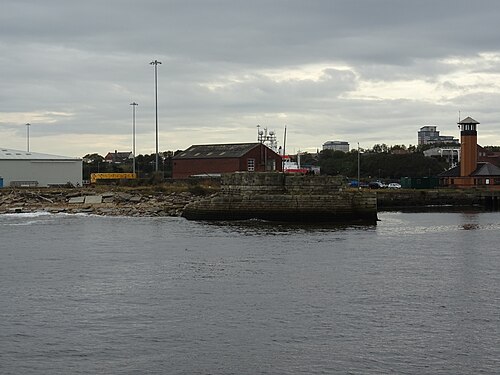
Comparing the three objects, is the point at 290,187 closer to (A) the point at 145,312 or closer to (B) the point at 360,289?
(B) the point at 360,289

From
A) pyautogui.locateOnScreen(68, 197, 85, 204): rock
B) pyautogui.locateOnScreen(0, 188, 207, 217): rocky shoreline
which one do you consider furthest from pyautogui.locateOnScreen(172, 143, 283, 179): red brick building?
pyautogui.locateOnScreen(68, 197, 85, 204): rock

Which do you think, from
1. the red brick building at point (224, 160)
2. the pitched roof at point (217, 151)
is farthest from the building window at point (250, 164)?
the pitched roof at point (217, 151)

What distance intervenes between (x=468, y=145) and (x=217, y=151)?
86.1ft

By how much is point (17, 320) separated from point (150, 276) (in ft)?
22.0

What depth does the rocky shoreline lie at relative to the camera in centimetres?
5397

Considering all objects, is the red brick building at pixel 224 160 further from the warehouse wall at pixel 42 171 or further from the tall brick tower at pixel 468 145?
the tall brick tower at pixel 468 145

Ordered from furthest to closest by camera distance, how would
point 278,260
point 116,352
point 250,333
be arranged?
point 278,260 < point 250,333 < point 116,352

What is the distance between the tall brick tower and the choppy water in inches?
1850

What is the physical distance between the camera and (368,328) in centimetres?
1788

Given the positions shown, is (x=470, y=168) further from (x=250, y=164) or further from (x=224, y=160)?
(x=224, y=160)

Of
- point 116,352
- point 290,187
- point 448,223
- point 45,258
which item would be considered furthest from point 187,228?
point 116,352

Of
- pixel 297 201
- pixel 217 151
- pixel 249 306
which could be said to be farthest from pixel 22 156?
pixel 249 306

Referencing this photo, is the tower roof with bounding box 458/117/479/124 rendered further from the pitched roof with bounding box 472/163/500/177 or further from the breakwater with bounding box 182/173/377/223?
the breakwater with bounding box 182/173/377/223

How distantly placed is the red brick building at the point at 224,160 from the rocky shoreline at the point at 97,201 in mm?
17468
